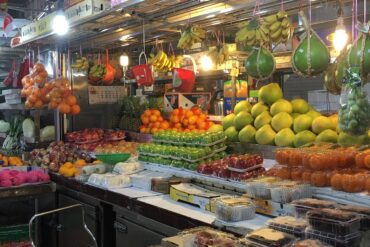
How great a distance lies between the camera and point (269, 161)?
3609 millimetres

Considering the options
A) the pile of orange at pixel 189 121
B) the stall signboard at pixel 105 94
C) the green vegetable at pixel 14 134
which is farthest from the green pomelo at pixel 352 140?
the green vegetable at pixel 14 134

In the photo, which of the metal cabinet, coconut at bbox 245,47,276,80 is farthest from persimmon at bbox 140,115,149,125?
coconut at bbox 245,47,276,80

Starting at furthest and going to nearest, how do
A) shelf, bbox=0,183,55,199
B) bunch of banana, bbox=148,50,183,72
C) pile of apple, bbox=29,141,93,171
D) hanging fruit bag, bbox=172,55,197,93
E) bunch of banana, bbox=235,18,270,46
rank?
pile of apple, bbox=29,141,93,171
bunch of banana, bbox=148,50,183,72
hanging fruit bag, bbox=172,55,197,93
shelf, bbox=0,183,55,199
bunch of banana, bbox=235,18,270,46

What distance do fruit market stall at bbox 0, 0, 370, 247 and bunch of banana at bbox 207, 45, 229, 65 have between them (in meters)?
0.01

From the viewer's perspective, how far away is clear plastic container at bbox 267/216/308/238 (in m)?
2.02

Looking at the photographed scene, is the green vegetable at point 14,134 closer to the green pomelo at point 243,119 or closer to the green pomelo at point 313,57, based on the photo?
the green pomelo at point 243,119

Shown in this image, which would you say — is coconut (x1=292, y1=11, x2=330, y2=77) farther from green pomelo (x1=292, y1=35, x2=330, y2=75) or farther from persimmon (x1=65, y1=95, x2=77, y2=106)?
persimmon (x1=65, y1=95, x2=77, y2=106)

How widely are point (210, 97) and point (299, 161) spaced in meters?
3.95

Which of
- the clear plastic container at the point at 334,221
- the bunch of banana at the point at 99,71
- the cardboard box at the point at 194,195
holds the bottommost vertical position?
the cardboard box at the point at 194,195

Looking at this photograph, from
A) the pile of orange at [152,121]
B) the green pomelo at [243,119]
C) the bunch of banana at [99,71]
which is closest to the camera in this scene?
the green pomelo at [243,119]

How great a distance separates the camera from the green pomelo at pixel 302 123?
11.2ft

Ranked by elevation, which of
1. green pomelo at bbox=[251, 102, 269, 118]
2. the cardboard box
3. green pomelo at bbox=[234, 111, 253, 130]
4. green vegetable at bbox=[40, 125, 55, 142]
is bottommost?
the cardboard box

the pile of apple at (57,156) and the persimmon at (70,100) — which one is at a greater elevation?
the persimmon at (70,100)

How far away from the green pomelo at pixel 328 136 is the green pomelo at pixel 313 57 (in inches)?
23.1
